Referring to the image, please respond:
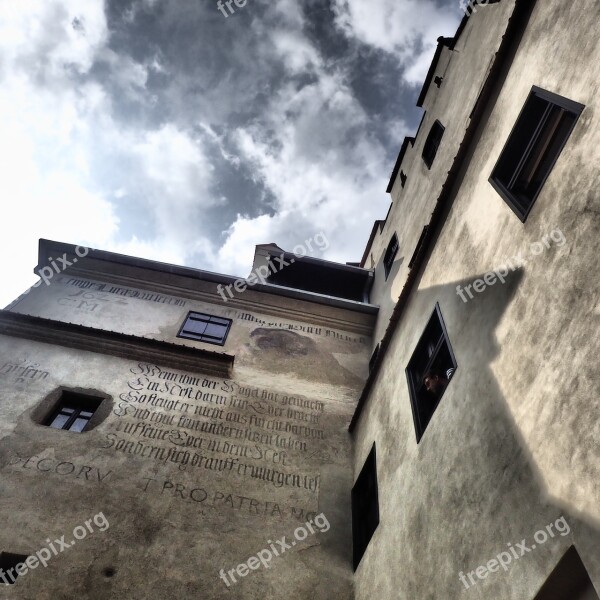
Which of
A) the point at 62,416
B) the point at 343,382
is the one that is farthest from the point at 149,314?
the point at 343,382

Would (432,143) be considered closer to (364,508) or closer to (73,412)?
(364,508)

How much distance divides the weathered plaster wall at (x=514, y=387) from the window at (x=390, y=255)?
5.98 metres

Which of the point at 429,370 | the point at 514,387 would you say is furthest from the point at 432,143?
the point at 514,387

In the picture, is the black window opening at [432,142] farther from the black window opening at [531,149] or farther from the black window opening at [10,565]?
the black window opening at [10,565]

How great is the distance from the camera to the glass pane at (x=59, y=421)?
24.2 feet

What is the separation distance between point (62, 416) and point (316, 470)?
4.38 m

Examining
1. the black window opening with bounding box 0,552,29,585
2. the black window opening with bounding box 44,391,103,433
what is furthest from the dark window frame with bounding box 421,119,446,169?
the black window opening with bounding box 0,552,29,585

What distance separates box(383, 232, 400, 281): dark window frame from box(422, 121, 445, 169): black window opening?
85.0 inches

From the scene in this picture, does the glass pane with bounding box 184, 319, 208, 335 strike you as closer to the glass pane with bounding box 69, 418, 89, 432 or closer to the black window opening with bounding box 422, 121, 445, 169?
the glass pane with bounding box 69, 418, 89, 432

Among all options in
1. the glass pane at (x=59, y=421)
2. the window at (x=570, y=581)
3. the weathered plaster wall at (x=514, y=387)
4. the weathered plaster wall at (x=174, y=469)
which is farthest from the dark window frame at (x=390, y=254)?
the window at (x=570, y=581)

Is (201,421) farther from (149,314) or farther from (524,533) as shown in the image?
(524,533)

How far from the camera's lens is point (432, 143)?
11.0 meters

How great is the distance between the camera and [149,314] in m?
10.2

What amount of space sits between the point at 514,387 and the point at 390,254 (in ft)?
30.4
